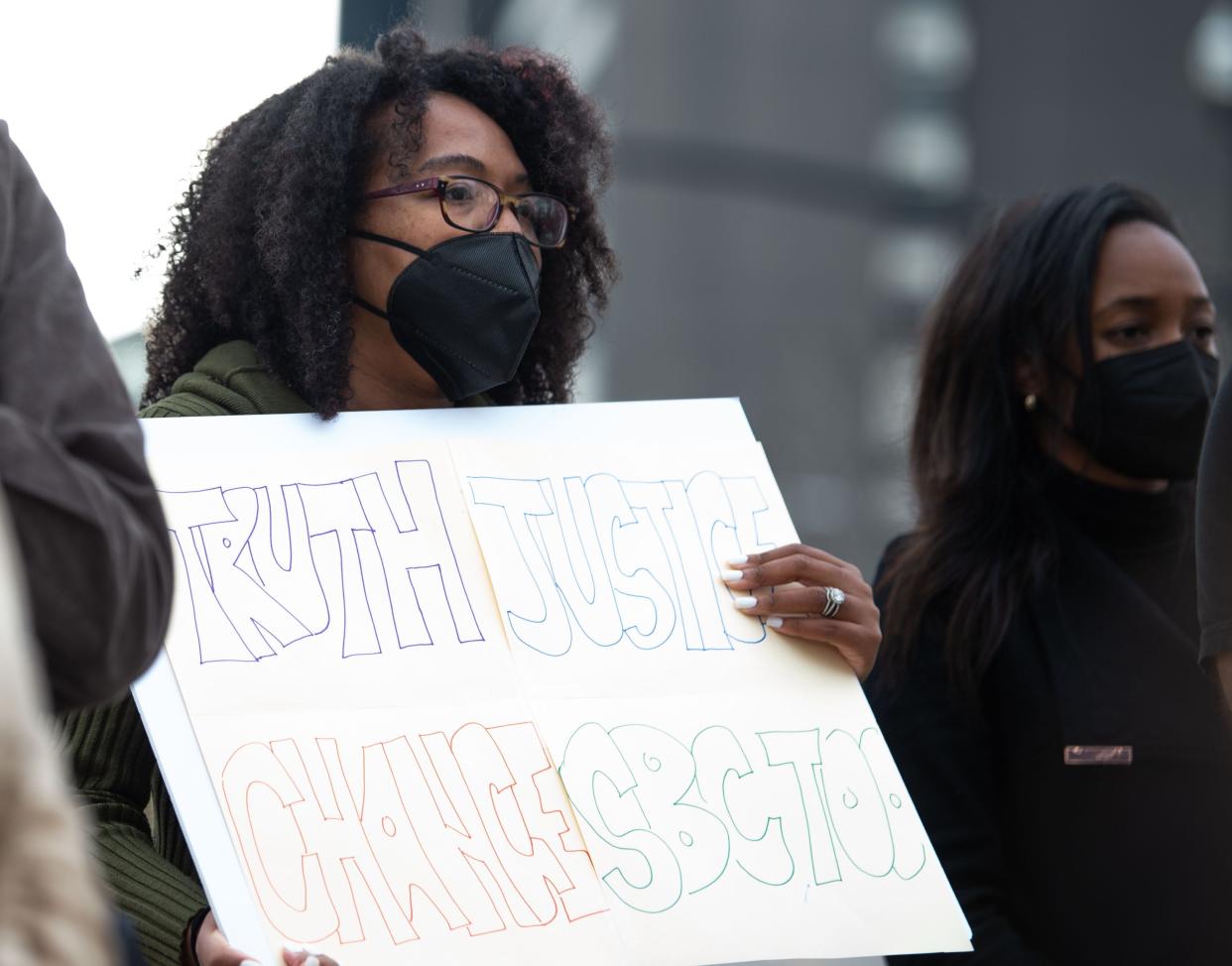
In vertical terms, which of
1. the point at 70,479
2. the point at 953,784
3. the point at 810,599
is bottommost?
the point at 953,784

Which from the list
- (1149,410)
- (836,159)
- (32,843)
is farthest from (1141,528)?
(836,159)

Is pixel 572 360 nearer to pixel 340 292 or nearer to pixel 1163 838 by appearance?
pixel 340 292

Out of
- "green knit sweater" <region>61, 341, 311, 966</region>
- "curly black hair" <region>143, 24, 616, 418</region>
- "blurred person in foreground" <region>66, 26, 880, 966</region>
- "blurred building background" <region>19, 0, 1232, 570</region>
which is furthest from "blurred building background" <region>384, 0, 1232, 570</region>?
"green knit sweater" <region>61, 341, 311, 966</region>

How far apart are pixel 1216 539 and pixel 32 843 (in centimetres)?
159

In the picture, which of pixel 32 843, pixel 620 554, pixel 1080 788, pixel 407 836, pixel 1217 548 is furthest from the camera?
pixel 1080 788

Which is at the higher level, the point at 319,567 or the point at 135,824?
the point at 319,567

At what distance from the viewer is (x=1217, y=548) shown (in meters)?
1.97

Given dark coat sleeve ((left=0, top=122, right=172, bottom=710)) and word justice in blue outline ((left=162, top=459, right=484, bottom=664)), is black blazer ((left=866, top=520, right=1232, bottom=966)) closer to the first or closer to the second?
word justice in blue outline ((left=162, top=459, right=484, bottom=664))

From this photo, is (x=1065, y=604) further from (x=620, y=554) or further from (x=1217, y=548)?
(x=620, y=554)

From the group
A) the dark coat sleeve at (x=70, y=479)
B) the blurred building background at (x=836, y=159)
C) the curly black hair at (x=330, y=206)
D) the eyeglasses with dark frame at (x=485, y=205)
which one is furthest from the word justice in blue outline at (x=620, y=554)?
the blurred building background at (x=836, y=159)

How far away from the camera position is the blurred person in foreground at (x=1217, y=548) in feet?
6.40

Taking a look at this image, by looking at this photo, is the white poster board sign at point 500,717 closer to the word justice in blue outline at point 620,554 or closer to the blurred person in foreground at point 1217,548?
the word justice in blue outline at point 620,554

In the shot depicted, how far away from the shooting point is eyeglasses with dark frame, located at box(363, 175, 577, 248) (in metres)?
2.40

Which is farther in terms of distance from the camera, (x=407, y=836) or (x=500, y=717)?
(x=500, y=717)
